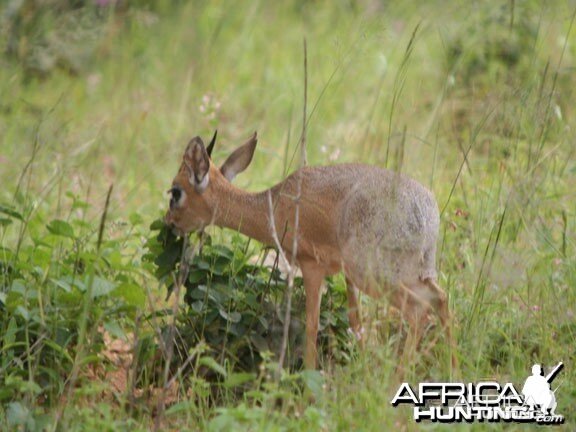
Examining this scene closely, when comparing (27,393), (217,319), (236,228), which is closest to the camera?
(27,393)

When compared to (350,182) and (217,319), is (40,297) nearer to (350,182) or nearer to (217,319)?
(217,319)

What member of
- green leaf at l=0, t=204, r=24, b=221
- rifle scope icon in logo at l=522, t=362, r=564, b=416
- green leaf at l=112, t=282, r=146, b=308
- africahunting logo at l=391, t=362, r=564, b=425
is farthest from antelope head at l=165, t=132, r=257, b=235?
rifle scope icon in logo at l=522, t=362, r=564, b=416

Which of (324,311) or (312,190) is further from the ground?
(312,190)

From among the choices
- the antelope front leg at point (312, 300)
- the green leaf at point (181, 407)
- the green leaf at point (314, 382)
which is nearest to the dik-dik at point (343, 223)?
the antelope front leg at point (312, 300)

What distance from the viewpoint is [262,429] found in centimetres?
335

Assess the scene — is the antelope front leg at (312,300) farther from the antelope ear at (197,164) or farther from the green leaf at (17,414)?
the green leaf at (17,414)

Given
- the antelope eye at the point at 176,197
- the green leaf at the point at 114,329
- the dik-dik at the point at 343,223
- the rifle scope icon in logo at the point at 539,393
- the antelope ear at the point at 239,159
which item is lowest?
the rifle scope icon in logo at the point at 539,393

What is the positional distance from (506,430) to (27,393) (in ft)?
5.00

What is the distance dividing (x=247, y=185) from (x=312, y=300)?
167 cm

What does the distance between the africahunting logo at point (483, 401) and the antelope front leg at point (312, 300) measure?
1.83ft

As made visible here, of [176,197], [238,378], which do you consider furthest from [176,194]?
[238,378]

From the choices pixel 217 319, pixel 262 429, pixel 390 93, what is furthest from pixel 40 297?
pixel 390 93

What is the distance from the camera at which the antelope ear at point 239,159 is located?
15.2 ft

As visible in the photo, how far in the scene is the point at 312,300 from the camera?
424 centimetres
